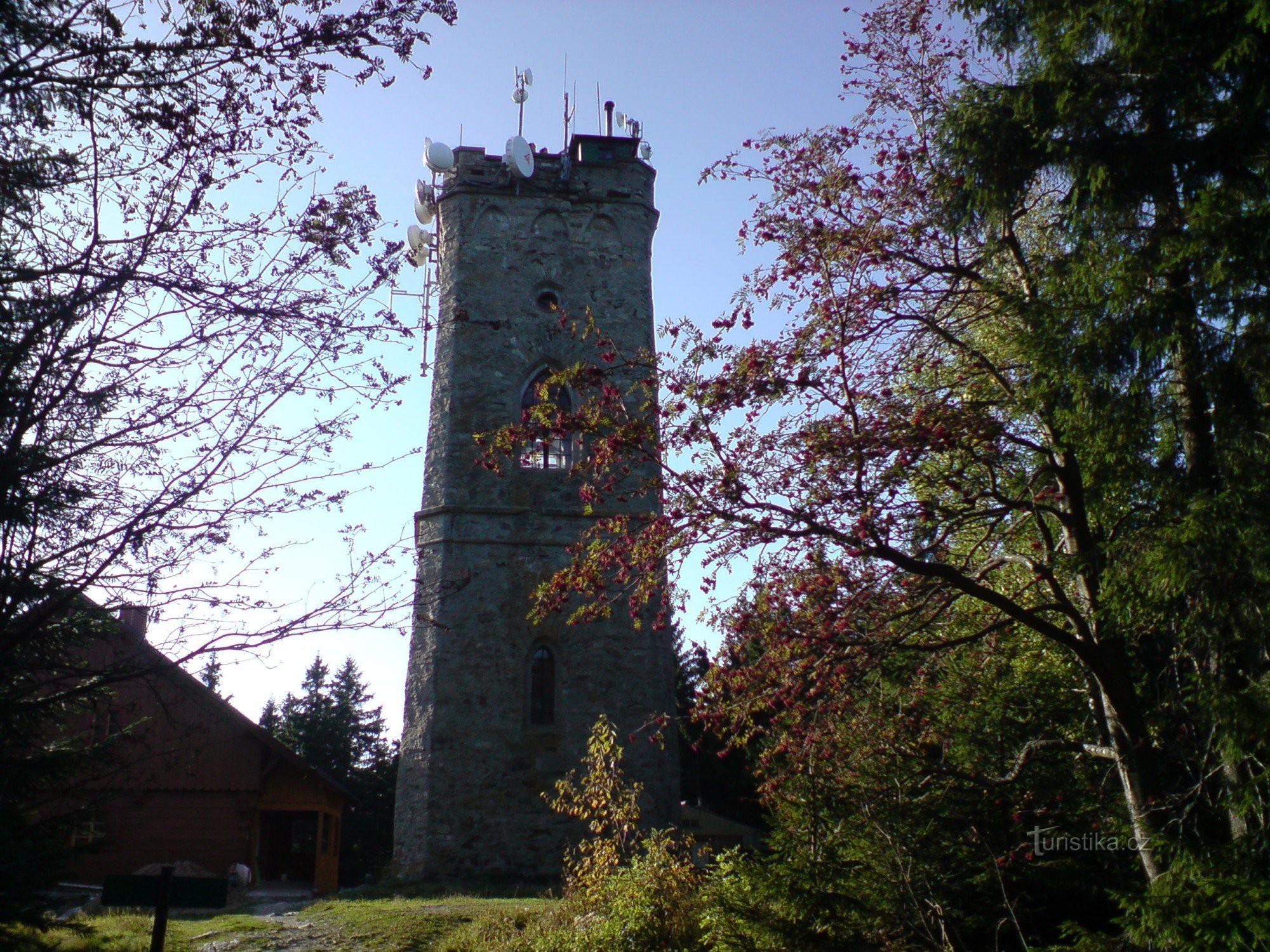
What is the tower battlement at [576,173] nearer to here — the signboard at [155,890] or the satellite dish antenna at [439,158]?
the satellite dish antenna at [439,158]

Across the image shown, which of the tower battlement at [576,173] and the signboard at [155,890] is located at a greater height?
the tower battlement at [576,173]

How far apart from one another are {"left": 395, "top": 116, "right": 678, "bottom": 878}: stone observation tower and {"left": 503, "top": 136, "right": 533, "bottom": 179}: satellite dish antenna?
53 mm

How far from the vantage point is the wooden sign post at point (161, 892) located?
691 cm

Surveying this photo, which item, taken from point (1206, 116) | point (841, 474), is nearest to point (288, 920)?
point (841, 474)

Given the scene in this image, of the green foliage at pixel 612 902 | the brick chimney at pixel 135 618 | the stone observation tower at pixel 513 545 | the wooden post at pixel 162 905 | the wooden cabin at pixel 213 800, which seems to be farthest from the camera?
the wooden cabin at pixel 213 800

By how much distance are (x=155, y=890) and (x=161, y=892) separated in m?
0.12

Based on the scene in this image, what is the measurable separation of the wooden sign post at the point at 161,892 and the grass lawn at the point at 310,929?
1540mm

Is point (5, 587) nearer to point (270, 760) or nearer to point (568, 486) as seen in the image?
point (568, 486)

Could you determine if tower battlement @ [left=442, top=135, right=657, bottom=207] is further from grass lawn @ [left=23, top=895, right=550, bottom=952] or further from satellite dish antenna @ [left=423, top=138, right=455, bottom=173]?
grass lawn @ [left=23, top=895, right=550, bottom=952]

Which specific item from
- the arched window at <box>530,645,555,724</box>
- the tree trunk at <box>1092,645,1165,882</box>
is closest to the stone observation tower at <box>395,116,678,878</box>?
the arched window at <box>530,645,555,724</box>

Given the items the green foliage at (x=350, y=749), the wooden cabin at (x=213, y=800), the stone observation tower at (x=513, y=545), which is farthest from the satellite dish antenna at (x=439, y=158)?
the green foliage at (x=350, y=749)

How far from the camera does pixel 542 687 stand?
55.1ft

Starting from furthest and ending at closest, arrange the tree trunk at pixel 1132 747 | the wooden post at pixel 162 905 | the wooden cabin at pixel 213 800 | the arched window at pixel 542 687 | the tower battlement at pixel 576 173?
the tower battlement at pixel 576 173, the wooden cabin at pixel 213 800, the arched window at pixel 542 687, the wooden post at pixel 162 905, the tree trunk at pixel 1132 747

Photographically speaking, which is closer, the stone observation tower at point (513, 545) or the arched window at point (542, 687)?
the stone observation tower at point (513, 545)
